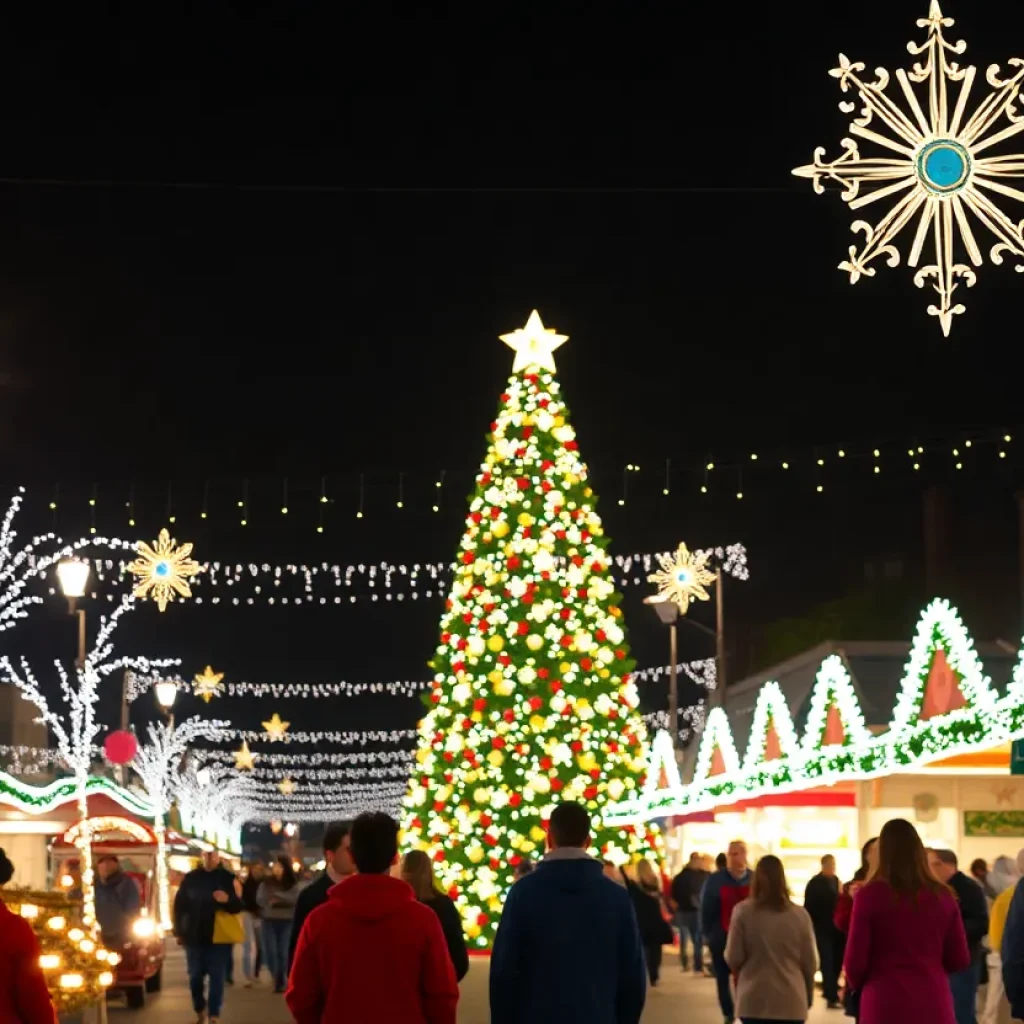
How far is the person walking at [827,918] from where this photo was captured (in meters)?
21.3

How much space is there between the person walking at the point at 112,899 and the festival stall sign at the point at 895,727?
27.3 ft

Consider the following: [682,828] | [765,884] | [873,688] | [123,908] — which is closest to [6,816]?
[682,828]

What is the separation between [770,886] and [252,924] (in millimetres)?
16893

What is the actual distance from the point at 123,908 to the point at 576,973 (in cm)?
1499

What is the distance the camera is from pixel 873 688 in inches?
1441

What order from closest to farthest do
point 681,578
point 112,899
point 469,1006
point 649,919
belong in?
point 469,1006, point 112,899, point 649,919, point 681,578

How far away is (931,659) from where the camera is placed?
23656mm

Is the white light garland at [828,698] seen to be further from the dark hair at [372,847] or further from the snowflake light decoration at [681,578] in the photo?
the dark hair at [372,847]

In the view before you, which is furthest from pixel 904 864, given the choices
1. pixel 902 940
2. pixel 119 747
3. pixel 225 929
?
pixel 119 747

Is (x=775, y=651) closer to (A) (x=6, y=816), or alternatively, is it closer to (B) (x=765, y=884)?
(A) (x=6, y=816)

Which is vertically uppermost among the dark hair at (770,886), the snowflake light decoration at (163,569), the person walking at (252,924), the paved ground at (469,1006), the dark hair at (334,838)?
the snowflake light decoration at (163,569)

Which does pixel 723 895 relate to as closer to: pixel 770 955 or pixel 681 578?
pixel 770 955

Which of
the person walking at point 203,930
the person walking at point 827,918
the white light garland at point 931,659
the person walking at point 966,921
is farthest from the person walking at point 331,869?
the white light garland at point 931,659

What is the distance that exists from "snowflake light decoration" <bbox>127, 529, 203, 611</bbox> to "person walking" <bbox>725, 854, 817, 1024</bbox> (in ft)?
75.5
